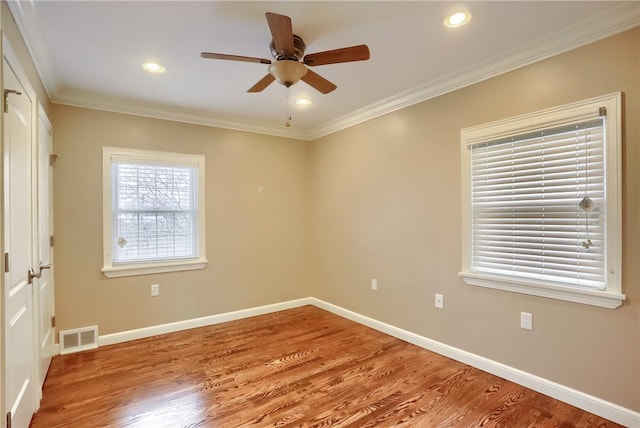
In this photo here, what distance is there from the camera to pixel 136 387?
2.50 meters

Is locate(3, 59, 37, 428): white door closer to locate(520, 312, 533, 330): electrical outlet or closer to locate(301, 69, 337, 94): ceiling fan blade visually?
locate(301, 69, 337, 94): ceiling fan blade

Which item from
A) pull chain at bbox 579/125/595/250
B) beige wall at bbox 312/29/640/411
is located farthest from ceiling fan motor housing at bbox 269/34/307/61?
pull chain at bbox 579/125/595/250

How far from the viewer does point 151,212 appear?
11.8 feet

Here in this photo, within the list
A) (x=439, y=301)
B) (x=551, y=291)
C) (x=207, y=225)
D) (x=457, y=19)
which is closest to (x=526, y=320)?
(x=551, y=291)

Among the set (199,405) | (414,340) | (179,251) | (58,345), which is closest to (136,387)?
(199,405)

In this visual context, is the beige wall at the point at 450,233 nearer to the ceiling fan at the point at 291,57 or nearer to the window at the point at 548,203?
the window at the point at 548,203

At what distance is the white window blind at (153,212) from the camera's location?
3.43 m

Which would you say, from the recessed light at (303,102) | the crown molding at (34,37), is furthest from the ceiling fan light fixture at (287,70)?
the crown molding at (34,37)

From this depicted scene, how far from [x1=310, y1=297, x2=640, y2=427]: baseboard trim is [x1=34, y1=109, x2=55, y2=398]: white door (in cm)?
302

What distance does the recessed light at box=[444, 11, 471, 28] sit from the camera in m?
1.99

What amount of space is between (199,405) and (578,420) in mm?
2473

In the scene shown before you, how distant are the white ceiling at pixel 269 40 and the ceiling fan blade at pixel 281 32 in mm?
204

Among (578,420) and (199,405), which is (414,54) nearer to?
(578,420)

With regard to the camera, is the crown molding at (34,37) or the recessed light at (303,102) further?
the recessed light at (303,102)
